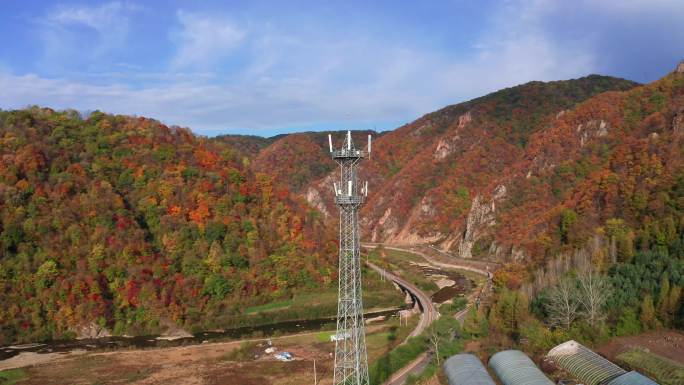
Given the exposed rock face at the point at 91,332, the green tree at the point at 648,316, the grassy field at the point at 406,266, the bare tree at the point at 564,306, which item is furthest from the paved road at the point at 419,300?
the exposed rock face at the point at 91,332

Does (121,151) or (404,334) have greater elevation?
(121,151)

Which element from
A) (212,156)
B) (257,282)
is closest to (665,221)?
(257,282)

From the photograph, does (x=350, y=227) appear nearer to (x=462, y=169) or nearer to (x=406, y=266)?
(x=406, y=266)

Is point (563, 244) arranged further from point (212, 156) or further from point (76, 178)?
point (76, 178)

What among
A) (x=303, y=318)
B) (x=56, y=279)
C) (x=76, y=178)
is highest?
(x=76, y=178)

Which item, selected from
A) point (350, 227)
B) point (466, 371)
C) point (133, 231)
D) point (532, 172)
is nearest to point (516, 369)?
point (466, 371)

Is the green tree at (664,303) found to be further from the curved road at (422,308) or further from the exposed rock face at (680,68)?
the exposed rock face at (680,68)
